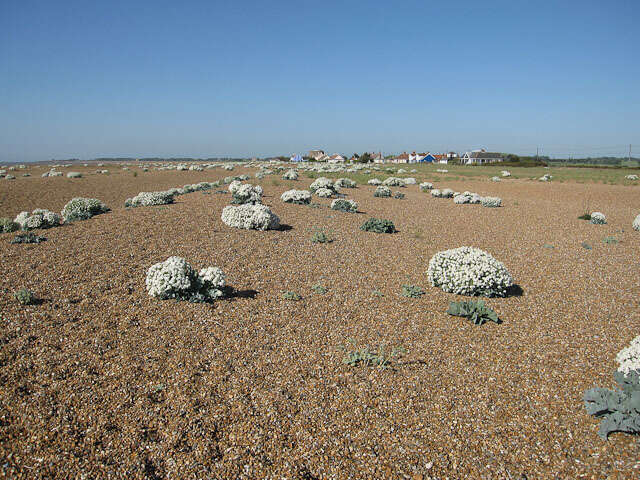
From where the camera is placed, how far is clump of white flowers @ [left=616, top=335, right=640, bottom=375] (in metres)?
5.18

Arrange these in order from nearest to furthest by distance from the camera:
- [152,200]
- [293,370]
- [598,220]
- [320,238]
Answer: [293,370]
[320,238]
[152,200]
[598,220]

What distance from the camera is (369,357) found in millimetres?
5812

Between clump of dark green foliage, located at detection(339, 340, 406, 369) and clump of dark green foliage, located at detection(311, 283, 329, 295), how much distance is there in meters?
2.35

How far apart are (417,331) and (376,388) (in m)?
1.99

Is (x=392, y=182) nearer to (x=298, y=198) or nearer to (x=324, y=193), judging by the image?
(x=324, y=193)

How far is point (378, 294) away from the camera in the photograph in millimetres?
8438

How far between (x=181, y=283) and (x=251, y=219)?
5.92m

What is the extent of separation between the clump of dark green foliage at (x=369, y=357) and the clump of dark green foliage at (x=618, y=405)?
2.64 metres

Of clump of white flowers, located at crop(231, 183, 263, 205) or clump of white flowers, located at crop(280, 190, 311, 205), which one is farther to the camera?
clump of white flowers, located at crop(280, 190, 311, 205)

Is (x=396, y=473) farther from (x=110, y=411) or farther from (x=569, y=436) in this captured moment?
(x=110, y=411)

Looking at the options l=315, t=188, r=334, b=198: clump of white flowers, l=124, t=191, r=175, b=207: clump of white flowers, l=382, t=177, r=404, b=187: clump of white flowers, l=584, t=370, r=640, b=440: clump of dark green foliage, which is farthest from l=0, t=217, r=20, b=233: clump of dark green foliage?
l=382, t=177, r=404, b=187: clump of white flowers

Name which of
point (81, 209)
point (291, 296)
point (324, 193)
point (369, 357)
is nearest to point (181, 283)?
point (291, 296)

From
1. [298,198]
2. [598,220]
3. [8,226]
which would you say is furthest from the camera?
[298,198]

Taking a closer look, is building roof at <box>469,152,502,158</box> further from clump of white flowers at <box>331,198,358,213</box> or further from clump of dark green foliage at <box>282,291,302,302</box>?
clump of dark green foliage at <box>282,291,302,302</box>
